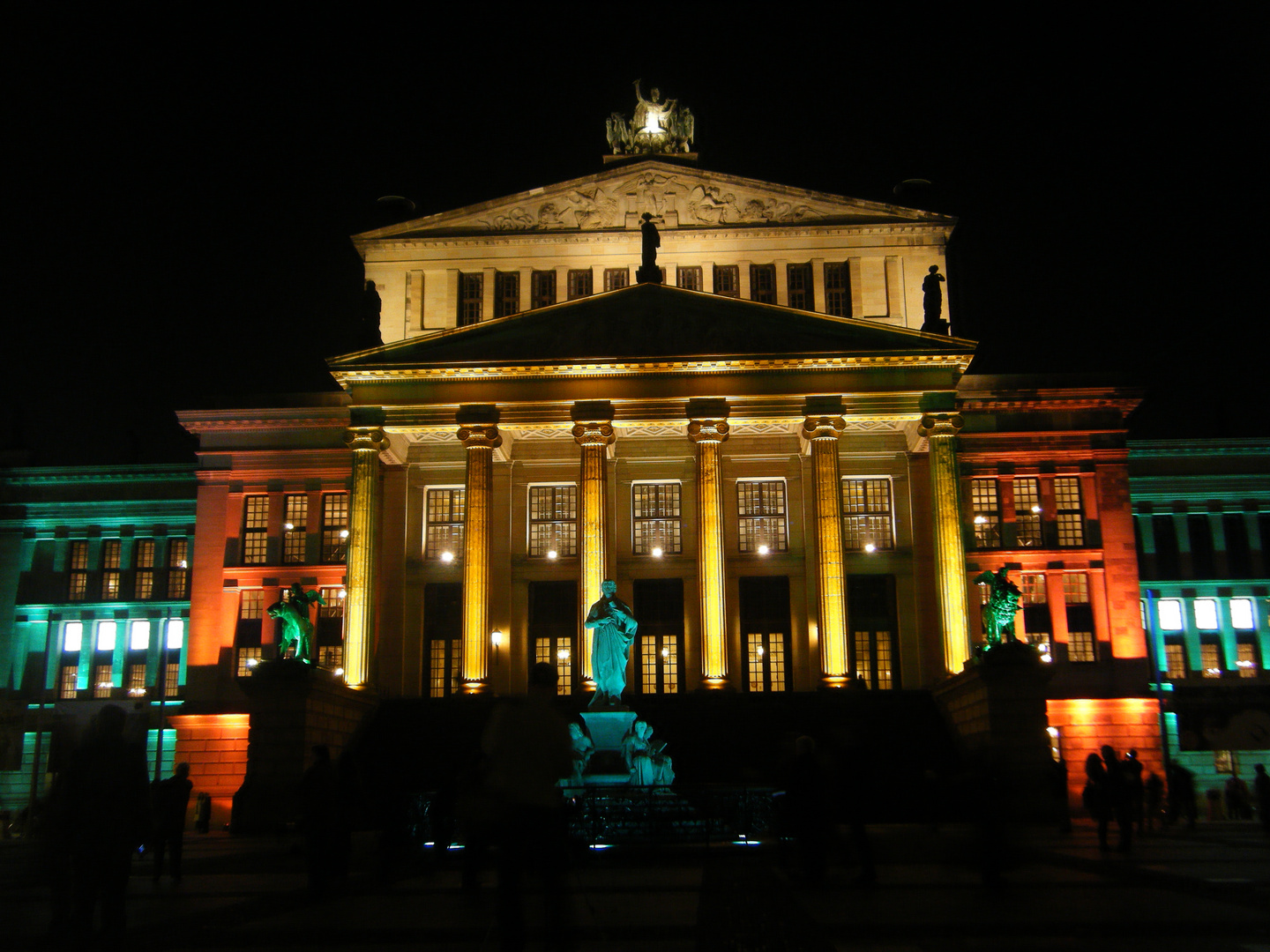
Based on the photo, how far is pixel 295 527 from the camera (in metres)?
46.5

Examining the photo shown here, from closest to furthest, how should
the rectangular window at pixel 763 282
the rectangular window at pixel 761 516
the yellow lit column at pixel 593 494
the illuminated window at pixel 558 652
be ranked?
the yellow lit column at pixel 593 494 < the illuminated window at pixel 558 652 < the rectangular window at pixel 761 516 < the rectangular window at pixel 763 282

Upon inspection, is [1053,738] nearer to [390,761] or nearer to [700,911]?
[390,761]

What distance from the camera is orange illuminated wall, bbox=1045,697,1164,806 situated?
41125 mm

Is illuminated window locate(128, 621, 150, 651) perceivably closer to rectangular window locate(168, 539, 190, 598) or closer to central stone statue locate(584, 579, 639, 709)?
rectangular window locate(168, 539, 190, 598)

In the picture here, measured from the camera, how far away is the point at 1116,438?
45375mm

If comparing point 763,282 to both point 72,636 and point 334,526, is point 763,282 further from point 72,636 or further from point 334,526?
point 72,636

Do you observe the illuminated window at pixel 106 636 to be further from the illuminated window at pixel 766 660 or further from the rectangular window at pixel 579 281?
the illuminated window at pixel 766 660

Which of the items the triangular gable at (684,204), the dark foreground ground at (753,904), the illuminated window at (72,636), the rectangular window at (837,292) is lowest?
the dark foreground ground at (753,904)

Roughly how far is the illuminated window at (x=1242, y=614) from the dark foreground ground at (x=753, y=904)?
32.9 m

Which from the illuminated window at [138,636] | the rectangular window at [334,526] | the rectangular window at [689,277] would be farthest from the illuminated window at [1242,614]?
the illuminated window at [138,636]

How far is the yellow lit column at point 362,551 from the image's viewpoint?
39250 mm

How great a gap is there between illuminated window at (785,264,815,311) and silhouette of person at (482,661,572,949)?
3894 cm

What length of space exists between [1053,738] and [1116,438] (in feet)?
39.6

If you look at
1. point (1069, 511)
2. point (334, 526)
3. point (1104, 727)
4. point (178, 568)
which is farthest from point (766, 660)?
point (178, 568)
